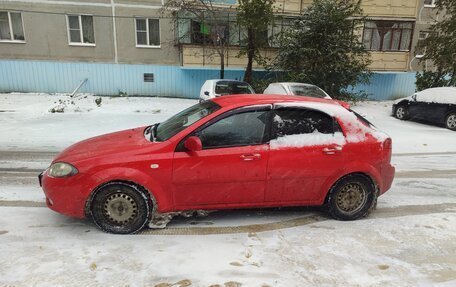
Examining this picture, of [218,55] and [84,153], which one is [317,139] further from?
[218,55]

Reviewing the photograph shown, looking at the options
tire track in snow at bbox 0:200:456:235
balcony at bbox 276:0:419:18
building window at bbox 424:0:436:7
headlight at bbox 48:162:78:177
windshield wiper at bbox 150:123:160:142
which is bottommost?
tire track in snow at bbox 0:200:456:235

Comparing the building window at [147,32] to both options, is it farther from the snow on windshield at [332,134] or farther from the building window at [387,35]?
the snow on windshield at [332,134]

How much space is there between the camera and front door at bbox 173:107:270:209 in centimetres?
392

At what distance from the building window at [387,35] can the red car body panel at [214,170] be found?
17528 millimetres

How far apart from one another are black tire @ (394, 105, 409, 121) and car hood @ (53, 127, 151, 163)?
12.6 m

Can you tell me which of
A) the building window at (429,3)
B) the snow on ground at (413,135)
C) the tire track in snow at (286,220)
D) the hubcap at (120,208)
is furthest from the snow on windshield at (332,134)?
the building window at (429,3)

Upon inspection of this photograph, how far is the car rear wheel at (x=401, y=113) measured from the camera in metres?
14.1

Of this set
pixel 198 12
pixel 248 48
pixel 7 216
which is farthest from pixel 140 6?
pixel 7 216

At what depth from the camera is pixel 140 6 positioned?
18078 millimetres

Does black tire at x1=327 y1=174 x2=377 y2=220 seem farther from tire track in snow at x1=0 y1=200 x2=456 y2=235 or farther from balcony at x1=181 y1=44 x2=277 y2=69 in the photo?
balcony at x1=181 y1=44 x2=277 y2=69

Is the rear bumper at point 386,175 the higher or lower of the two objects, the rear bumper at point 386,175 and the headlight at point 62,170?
the lower

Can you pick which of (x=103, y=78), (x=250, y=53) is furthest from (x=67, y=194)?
(x=103, y=78)

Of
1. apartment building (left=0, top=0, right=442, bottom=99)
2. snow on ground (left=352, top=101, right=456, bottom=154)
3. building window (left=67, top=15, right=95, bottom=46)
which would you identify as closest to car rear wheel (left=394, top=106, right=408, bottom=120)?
snow on ground (left=352, top=101, right=456, bottom=154)

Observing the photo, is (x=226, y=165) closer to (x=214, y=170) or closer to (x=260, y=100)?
(x=214, y=170)
